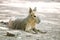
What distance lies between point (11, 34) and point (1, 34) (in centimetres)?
22

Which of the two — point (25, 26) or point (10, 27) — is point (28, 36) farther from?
point (10, 27)

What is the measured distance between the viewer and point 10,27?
4.36 meters

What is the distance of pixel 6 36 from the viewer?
11.7 ft

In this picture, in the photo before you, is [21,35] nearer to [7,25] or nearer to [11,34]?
[11,34]

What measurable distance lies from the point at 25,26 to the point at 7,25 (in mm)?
708

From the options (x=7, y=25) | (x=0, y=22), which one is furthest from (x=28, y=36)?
(x=0, y=22)

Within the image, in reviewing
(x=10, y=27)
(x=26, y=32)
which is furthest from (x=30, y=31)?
(x=10, y=27)

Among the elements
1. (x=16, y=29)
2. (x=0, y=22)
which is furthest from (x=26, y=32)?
(x=0, y=22)

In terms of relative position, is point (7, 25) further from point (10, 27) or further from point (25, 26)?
point (25, 26)

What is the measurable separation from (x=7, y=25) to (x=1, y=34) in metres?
0.83

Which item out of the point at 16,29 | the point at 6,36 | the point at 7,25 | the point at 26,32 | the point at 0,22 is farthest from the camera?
the point at 0,22

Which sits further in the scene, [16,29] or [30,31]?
[16,29]

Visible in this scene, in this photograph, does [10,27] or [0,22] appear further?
[0,22]

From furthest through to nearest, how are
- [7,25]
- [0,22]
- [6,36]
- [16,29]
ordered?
[0,22]
[7,25]
[16,29]
[6,36]
